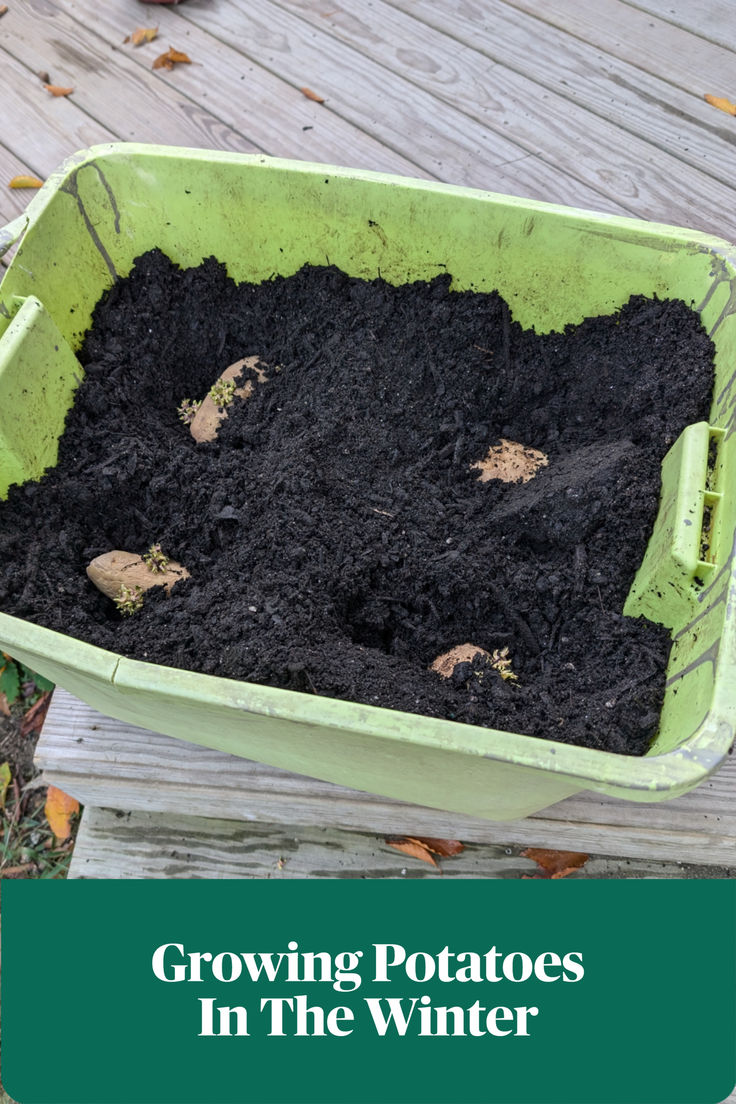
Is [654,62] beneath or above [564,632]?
above

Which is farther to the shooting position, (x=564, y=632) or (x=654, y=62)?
(x=654, y=62)

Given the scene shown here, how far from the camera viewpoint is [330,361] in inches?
56.4

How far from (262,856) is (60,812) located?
1.96 ft

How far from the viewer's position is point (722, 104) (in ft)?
6.31

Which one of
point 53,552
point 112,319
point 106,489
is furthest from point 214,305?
point 53,552

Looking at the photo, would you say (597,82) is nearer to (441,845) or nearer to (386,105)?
(386,105)

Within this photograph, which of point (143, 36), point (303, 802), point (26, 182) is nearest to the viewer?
point (303, 802)

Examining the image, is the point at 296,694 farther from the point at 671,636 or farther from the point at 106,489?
the point at 106,489

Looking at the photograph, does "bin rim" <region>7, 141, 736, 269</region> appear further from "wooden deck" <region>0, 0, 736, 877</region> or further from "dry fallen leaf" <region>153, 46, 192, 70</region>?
"dry fallen leaf" <region>153, 46, 192, 70</region>

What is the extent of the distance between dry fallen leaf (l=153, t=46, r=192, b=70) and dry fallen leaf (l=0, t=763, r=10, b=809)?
1.85 m

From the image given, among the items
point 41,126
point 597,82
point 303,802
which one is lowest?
point 303,802

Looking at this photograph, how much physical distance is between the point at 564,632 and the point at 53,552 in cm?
81

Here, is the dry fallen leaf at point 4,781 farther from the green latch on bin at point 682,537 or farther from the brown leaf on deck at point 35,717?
the green latch on bin at point 682,537

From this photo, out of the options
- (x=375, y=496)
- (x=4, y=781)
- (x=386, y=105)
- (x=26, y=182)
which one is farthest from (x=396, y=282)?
(x=4, y=781)
